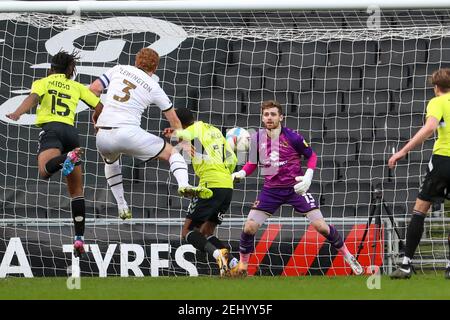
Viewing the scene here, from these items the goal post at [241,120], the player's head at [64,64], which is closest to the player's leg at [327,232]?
the goal post at [241,120]

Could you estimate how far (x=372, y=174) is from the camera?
611 inches

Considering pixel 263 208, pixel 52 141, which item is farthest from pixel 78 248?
pixel 263 208

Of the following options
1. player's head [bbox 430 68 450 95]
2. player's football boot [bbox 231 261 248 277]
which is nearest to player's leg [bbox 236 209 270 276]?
player's football boot [bbox 231 261 248 277]

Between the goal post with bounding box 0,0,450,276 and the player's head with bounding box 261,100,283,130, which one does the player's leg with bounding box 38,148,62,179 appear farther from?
the goal post with bounding box 0,0,450,276

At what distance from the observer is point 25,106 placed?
35.7ft

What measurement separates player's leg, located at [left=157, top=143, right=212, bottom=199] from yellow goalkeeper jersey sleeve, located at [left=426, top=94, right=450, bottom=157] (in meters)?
2.29

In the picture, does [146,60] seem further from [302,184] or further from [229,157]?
[302,184]

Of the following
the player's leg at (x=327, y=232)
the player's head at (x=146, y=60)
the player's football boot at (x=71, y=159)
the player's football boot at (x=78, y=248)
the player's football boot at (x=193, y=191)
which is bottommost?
the player's football boot at (x=78, y=248)

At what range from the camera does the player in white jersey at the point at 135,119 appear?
1080cm

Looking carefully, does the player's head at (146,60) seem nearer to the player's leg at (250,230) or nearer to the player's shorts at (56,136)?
the player's shorts at (56,136)

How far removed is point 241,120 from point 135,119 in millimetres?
5190

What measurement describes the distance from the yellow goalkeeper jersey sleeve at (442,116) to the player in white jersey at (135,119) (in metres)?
2.29

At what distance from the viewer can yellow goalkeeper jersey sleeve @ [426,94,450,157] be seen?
10.6 metres

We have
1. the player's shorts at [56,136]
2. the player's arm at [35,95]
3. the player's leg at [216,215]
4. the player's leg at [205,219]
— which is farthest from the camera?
the player's leg at [216,215]
